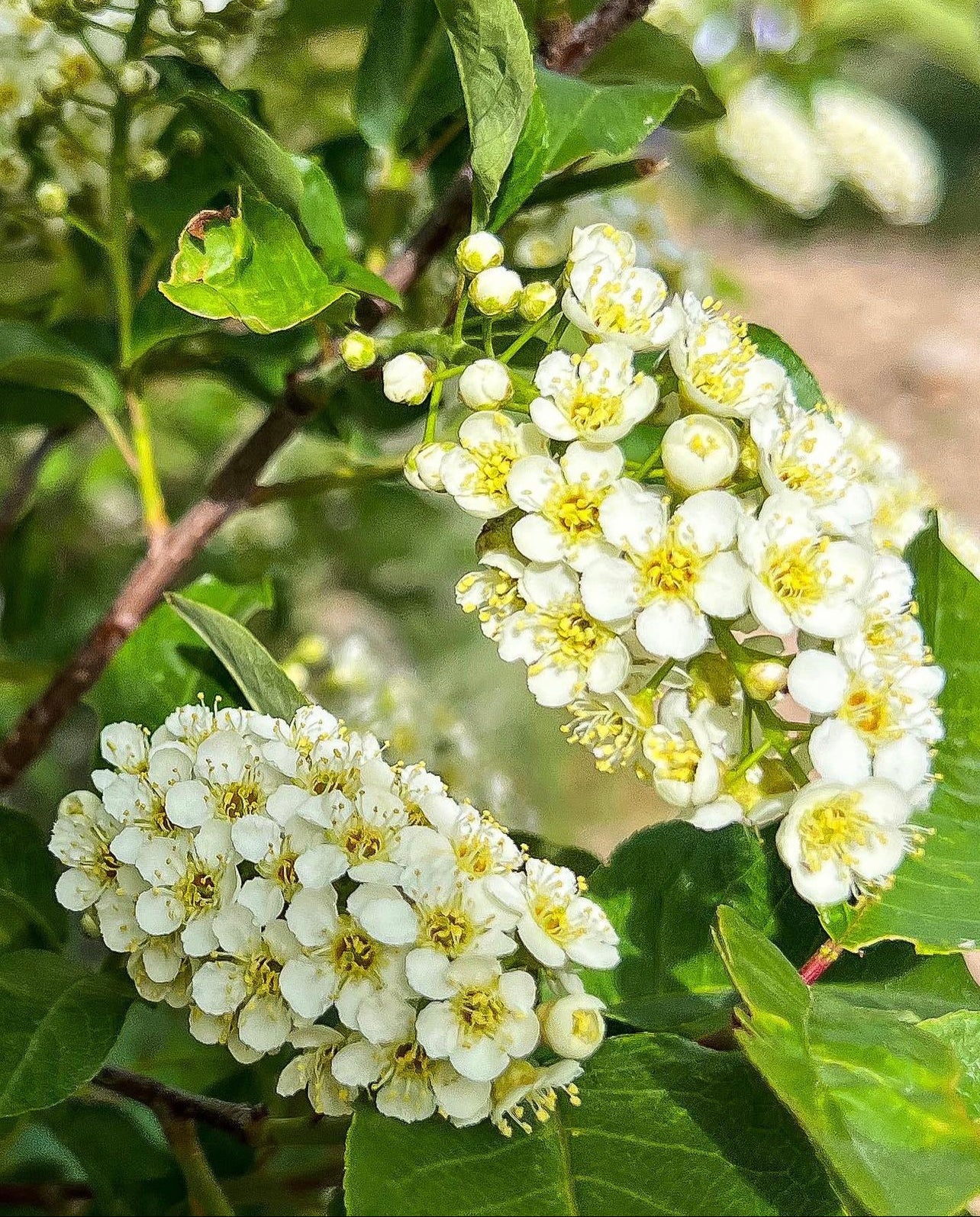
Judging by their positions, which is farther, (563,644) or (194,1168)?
(194,1168)

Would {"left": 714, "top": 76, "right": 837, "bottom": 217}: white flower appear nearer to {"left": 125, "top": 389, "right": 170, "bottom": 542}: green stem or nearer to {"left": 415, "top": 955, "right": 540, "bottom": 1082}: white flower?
{"left": 125, "top": 389, "right": 170, "bottom": 542}: green stem

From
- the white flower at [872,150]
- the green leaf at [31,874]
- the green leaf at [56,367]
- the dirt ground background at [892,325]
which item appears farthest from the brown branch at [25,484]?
the dirt ground background at [892,325]

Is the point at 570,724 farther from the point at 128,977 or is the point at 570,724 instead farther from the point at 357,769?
the point at 128,977

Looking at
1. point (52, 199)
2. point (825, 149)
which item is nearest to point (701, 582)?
point (52, 199)

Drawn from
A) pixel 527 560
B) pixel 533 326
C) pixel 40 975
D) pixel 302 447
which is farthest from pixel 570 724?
pixel 302 447

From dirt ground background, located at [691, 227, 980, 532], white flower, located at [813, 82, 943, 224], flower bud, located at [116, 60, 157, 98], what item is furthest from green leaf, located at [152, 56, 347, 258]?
dirt ground background, located at [691, 227, 980, 532]

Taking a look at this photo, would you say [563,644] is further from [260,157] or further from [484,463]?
[260,157]
